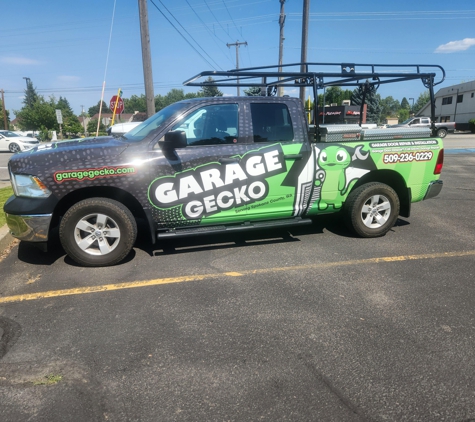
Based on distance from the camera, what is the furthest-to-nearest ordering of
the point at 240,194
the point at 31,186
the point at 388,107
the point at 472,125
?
the point at 388,107 < the point at 472,125 < the point at 240,194 < the point at 31,186

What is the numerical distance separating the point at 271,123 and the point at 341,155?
1.05 m

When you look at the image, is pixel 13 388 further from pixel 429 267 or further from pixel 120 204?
pixel 429 267

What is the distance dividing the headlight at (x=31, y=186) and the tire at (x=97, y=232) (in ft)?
1.09

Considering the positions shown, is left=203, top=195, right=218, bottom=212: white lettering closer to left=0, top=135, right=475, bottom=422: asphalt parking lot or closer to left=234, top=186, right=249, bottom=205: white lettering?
left=234, top=186, right=249, bottom=205: white lettering

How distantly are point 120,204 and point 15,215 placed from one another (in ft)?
3.67

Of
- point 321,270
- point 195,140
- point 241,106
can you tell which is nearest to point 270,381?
point 321,270

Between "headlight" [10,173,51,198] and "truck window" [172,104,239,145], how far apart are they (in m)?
1.60

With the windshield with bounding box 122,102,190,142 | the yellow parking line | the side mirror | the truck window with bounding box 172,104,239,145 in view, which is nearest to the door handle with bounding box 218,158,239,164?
the truck window with bounding box 172,104,239,145

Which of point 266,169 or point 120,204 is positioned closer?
point 120,204

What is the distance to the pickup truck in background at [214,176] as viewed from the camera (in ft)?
13.9

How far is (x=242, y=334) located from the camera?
3.09 metres

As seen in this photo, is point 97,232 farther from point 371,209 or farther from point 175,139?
point 371,209

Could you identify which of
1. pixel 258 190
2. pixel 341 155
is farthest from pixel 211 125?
pixel 341 155

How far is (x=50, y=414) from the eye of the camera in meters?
2.27
